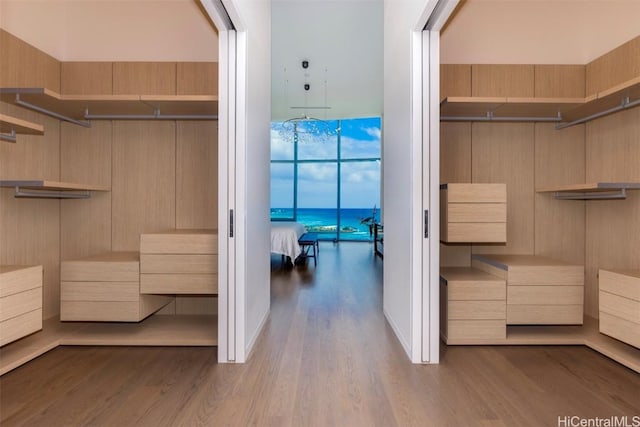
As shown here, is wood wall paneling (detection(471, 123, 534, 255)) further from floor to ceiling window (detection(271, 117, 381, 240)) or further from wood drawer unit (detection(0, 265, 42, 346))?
floor to ceiling window (detection(271, 117, 381, 240))

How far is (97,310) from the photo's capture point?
2576 millimetres

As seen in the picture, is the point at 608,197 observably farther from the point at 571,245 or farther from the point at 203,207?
the point at 203,207

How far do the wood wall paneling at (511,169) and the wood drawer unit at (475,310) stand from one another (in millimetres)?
711

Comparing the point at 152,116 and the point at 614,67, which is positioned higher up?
the point at 614,67

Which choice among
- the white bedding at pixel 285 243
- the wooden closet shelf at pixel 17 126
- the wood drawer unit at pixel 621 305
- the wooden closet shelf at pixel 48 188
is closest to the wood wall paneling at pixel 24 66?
the wooden closet shelf at pixel 17 126

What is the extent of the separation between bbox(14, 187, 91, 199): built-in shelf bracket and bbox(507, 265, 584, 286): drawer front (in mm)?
3515

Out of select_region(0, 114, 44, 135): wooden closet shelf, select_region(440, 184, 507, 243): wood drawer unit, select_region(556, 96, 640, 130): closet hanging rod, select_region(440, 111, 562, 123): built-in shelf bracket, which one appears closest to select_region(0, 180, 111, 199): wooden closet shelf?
select_region(0, 114, 44, 135): wooden closet shelf

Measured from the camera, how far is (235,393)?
1937 millimetres

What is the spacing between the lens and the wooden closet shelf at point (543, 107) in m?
2.55

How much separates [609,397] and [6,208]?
13.2 ft

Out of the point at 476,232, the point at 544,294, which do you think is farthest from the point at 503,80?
the point at 544,294

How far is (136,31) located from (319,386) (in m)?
Result: 3.27

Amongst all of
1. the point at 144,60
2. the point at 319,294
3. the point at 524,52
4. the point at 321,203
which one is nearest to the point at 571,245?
the point at 524,52

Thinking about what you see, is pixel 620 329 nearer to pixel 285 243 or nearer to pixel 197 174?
pixel 197 174
